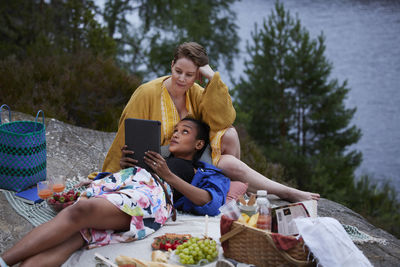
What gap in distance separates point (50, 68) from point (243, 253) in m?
5.62

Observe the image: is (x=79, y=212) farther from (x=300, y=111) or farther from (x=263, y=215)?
(x=300, y=111)

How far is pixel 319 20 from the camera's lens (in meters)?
13.0

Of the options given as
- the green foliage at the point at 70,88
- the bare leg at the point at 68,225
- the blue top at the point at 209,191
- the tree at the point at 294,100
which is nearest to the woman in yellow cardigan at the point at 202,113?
the blue top at the point at 209,191

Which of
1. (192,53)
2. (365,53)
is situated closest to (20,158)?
(192,53)

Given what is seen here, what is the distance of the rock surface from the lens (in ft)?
9.37

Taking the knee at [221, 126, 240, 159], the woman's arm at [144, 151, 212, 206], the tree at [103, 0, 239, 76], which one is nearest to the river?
the tree at [103, 0, 239, 76]

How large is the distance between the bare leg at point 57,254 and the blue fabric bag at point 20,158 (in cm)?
119

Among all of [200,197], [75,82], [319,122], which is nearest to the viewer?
[200,197]

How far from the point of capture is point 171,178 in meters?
2.93

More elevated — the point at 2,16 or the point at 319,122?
the point at 2,16

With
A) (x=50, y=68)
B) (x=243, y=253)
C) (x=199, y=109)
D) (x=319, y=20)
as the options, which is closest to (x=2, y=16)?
(x=50, y=68)

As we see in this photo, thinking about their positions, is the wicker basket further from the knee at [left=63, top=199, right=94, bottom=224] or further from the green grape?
the knee at [left=63, top=199, right=94, bottom=224]

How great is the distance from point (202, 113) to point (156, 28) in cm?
704

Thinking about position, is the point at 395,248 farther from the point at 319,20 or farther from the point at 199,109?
the point at 319,20
